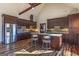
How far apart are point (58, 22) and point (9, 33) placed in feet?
3.83

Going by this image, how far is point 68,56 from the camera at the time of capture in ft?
9.00

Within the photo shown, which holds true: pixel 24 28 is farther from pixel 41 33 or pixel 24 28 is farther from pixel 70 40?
pixel 70 40

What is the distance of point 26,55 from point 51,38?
2.32ft

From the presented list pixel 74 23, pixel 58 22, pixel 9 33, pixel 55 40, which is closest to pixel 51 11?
pixel 58 22

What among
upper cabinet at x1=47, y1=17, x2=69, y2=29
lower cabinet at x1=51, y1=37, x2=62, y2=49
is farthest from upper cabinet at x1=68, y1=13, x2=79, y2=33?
lower cabinet at x1=51, y1=37, x2=62, y2=49

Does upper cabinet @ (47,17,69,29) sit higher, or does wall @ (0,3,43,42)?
wall @ (0,3,43,42)

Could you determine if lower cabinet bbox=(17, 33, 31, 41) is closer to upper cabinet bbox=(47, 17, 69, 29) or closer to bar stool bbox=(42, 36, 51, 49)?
bar stool bbox=(42, 36, 51, 49)

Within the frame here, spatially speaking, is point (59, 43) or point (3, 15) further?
point (59, 43)

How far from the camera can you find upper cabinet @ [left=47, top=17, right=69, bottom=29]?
2.64 metres

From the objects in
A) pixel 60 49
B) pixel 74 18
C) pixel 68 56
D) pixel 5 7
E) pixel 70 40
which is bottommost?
pixel 68 56

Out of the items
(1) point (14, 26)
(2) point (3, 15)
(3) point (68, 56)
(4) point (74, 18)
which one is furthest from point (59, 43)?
(2) point (3, 15)

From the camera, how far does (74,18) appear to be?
2.64 metres

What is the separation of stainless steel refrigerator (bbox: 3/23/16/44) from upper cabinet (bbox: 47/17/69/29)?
2.68ft

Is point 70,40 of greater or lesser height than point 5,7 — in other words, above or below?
below
